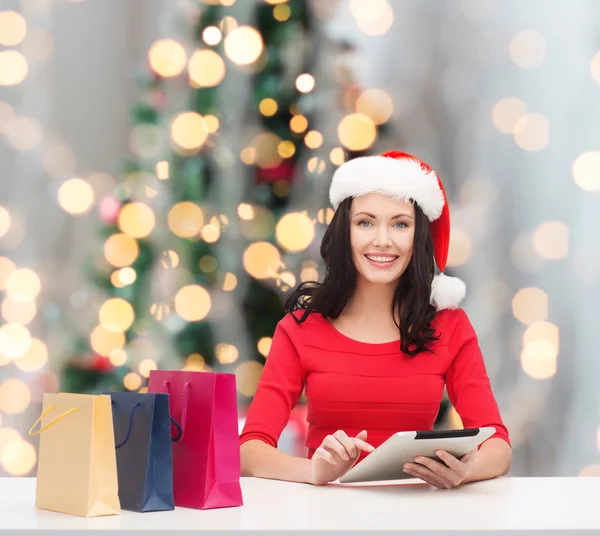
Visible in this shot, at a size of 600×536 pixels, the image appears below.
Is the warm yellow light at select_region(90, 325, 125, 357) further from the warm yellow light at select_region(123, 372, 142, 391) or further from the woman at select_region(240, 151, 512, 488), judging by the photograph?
the woman at select_region(240, 151, 512, 488)

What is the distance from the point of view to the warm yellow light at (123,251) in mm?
2535

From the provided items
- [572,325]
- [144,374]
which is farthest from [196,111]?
[572,325]

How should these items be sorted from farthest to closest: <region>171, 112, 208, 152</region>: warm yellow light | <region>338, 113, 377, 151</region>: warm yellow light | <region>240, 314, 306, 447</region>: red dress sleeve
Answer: <region>338, 113, 377, 151</region>: warm yellow light, <region>171, 112, 208, 152</region>: warm yellow light, <region>240, 314, 306, 447</region>: red dress sleeve

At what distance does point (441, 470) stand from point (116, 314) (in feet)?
5.13

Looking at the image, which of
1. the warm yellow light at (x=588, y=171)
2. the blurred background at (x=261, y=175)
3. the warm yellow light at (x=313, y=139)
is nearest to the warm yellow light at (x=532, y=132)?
the blurred background at (x=261, y=175)

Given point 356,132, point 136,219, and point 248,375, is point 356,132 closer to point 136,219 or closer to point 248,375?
point 136,219

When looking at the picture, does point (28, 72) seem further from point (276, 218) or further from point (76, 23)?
point (276, 218)

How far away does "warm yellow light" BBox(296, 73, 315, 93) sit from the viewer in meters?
2.54

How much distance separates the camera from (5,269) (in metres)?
2.89

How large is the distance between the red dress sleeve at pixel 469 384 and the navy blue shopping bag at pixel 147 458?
0.79 meters

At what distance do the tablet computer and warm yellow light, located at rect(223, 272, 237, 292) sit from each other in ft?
4.55

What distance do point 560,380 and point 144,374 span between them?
4.88 feet

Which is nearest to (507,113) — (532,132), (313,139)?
(532,132)

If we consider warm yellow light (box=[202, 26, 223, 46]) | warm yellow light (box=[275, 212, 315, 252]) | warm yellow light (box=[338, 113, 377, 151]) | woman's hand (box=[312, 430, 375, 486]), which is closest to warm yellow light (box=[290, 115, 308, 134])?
warm yellow light (box=[338, 113, 377, 151])
